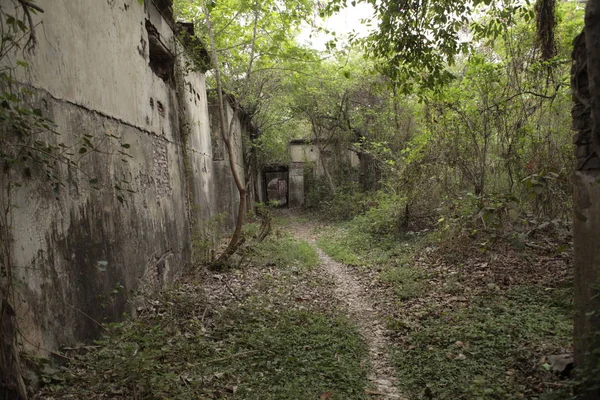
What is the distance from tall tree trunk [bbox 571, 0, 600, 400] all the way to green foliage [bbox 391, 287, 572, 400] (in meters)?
0.47

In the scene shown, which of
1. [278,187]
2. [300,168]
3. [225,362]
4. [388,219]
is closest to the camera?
[225,362]

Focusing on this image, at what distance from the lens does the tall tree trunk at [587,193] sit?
9.00 feet

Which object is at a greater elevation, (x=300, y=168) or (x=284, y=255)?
(x=300, y=168)

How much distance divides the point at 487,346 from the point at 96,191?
4.40m

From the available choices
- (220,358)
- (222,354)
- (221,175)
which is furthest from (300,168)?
(220,358)

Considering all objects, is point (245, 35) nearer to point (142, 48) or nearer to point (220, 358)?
point (142, 48)

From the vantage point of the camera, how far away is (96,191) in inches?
167

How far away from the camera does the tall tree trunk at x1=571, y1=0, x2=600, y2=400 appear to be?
2.74 metres

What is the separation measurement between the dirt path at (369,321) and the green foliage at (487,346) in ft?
0.51

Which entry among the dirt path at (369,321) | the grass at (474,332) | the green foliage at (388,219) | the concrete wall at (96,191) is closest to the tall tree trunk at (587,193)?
the grass at (474,332)

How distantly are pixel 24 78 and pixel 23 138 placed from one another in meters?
0.49

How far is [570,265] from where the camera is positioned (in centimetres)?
596

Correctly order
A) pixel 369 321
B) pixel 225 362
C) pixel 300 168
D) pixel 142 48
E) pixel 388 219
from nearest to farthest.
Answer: pixel 225 362 < pixel 369 321 < pixel 142 48 < pixel 388 219 < pixel 300 168

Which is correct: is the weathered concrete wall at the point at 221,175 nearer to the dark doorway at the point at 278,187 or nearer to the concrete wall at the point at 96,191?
the concrete wall at the point at 96,191
